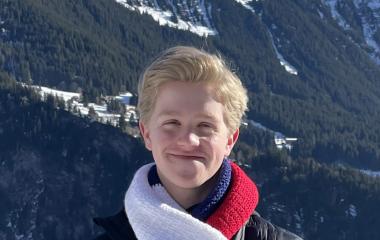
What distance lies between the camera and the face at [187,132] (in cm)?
915

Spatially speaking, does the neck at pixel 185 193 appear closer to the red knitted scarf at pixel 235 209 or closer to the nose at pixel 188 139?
the red knitted scarf at pixel 235 209

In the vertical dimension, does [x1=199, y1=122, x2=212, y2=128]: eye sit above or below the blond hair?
below

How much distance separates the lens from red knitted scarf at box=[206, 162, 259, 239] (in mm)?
8875

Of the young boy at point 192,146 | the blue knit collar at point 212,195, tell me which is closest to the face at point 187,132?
the young boy at point 192,146

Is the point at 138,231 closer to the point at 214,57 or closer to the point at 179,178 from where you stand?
the point at 179,178

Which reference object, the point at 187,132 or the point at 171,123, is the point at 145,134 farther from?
the point at 187,132

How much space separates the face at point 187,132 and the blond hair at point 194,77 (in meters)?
0.08

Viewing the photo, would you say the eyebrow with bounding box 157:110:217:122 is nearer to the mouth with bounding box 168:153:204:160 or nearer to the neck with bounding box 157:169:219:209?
the mouth with bounding box 168:153:204:160

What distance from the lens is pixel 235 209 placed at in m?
8.98

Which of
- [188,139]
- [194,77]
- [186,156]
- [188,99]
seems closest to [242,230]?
[186,156]

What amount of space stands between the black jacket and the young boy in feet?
0.03

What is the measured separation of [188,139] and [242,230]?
3.59 ft

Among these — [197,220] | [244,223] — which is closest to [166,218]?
[197,220]

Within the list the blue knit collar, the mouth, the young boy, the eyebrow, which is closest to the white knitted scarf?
the young boy
